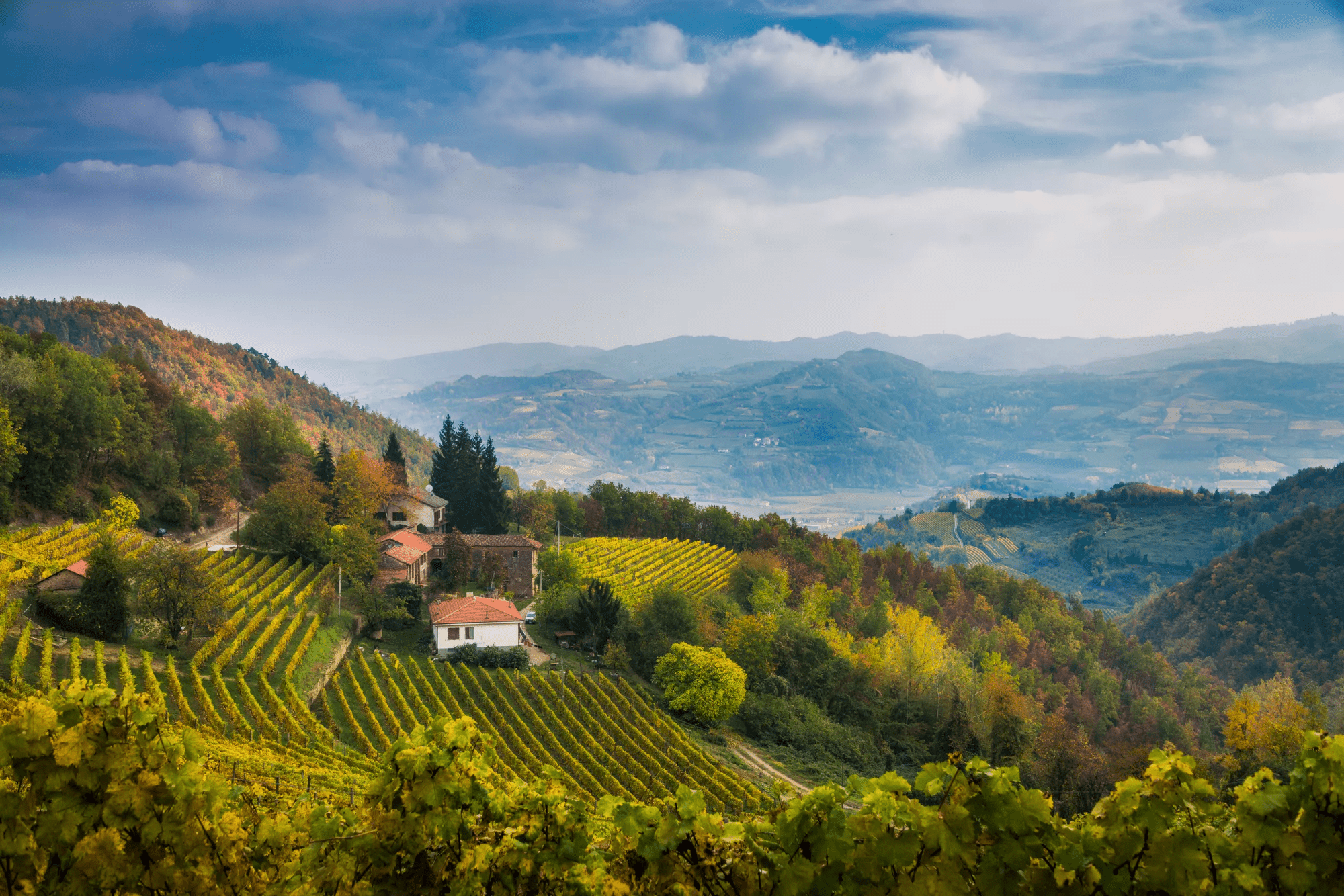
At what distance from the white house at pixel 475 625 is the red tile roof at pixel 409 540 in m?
7.64

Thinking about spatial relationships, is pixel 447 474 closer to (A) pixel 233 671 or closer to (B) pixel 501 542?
(B) pixel 501 542

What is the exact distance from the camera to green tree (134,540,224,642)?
25172 mm

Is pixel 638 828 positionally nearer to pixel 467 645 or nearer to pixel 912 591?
pixel 467 645

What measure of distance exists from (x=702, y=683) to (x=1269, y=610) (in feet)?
256

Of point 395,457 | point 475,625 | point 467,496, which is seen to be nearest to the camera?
point 475,625

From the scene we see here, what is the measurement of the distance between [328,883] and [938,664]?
46.9 meters

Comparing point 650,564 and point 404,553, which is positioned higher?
point 404,553

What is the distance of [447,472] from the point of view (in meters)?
56.7

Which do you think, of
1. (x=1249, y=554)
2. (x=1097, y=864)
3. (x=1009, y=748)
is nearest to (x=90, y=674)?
(x=1097, y=864)

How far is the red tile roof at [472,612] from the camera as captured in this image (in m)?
34.0

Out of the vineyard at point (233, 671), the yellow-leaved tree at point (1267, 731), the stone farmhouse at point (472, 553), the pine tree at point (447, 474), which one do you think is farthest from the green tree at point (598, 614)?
the yellow-leaved tree at point (1267, 731)

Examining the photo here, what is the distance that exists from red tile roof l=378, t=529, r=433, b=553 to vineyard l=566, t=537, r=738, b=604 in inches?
341

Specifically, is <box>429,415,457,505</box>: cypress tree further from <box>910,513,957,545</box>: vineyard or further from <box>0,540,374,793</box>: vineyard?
<box>910,513,957,545</box>: vineyard

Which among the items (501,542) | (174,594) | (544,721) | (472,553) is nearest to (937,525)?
(501,542)
